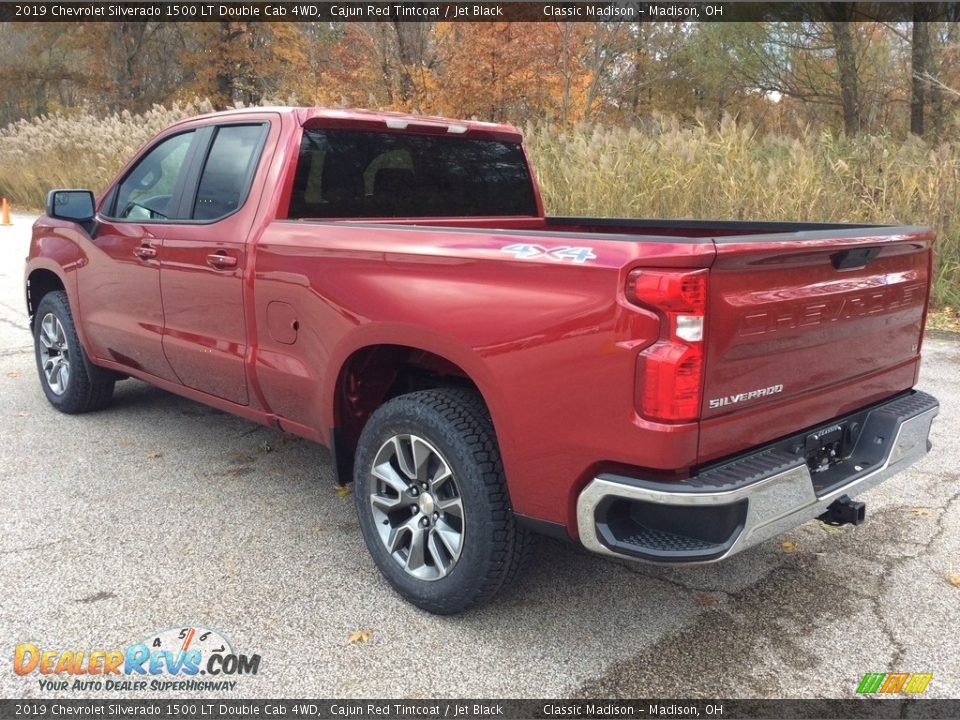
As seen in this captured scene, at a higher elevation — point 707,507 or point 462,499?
point 707,507

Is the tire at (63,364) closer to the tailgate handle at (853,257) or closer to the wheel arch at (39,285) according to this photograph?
the wheel arch at (39,285)

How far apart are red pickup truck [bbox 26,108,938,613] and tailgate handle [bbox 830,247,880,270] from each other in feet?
0.05

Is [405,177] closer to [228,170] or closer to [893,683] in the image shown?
[228,170]

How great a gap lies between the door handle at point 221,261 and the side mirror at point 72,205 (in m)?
1.43

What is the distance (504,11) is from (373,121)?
52.2ft

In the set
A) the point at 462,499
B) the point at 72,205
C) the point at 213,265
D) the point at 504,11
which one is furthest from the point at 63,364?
the point at 504,11

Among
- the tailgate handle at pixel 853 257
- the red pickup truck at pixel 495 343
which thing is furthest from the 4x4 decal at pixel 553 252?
the tailgate handle at pixel 853 257

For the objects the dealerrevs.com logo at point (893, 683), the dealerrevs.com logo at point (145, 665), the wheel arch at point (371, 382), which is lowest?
the dealerrevs.com logo at point (893, 683)

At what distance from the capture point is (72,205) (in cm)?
474

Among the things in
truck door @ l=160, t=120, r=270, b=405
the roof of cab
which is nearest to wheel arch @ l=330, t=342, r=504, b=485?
truck door @ l=160, t=120, r=270, b=405

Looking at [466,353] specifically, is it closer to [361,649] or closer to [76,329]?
[361,649]

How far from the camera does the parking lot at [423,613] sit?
270cm

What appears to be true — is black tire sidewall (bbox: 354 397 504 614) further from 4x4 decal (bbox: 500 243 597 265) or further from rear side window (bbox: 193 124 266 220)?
rear side window (bbox: 193 124 266 220)

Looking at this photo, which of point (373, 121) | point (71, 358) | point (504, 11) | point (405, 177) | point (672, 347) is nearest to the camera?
point (672, 347)
